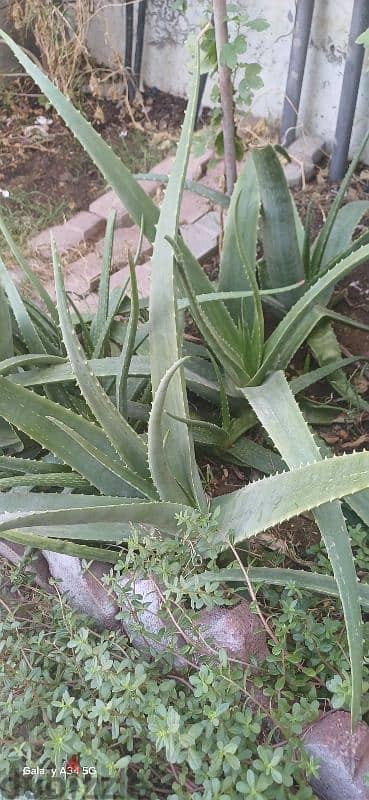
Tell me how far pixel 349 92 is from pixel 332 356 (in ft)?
2.89

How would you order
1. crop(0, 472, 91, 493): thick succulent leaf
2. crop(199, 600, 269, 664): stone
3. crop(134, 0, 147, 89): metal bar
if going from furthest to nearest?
crop(134, 0, 147, 89): metal bar < crop(0, 472, 91, 493): thick succulent leaf < crop(199, 600, 269, 664): stone

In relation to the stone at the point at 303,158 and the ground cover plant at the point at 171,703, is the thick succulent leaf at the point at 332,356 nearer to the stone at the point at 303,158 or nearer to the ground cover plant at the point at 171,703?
the ground cover plant at the point at 171,703

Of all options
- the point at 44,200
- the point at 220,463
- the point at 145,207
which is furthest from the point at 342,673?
the point at 44,200

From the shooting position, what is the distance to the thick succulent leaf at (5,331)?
122 centimetres

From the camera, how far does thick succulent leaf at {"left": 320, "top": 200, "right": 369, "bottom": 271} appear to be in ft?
5.39

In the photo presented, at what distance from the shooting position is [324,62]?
6.94 ft

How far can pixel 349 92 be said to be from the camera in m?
1.97

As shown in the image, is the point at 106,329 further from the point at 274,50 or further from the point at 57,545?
the point at 274,50

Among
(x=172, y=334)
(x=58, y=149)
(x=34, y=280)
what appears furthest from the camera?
(x=58, y=149)

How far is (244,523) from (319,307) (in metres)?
0.62

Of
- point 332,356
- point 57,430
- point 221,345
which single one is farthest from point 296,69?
point 57,430

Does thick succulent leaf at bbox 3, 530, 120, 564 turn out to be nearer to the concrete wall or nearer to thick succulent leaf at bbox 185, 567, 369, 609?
thick succulent leaf at bbox 185, 567, 369, 609

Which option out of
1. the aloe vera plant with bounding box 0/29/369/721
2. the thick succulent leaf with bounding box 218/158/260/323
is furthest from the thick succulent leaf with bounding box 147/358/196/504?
the thick succulent leaf with bounding box 218/158/260/323

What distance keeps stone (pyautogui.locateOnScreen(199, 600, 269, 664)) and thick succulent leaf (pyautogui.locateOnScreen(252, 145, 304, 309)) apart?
79 centimetres
